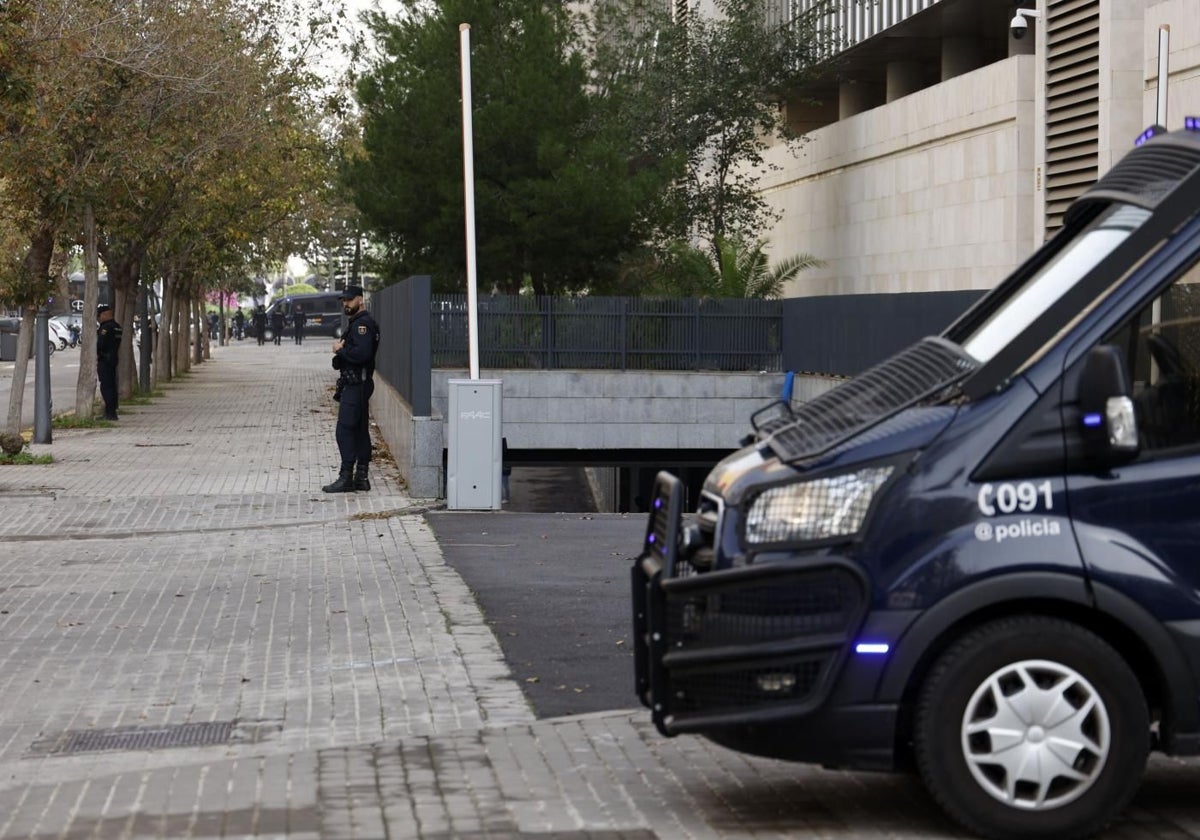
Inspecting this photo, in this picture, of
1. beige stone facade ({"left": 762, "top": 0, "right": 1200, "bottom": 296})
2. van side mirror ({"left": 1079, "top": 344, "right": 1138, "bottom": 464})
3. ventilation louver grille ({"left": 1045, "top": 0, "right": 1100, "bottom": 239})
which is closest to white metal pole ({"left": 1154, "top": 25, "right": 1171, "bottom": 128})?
van side mirror ({"left": 1079, "top": 344, "right": 1138, "bottom": 464})

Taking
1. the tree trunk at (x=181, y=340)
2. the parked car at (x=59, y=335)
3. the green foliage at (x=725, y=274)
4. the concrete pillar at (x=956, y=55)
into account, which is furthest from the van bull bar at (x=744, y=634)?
the parked car at (x=59, y=335)

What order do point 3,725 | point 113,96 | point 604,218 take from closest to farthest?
point 3,725
point 113,96
point 604,218

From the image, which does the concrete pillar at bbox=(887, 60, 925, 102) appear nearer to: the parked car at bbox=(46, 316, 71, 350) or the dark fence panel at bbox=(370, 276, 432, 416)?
the dark fence panel at bbox=(370, 276, 432, 416)

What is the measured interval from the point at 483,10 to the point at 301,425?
33.7 ft

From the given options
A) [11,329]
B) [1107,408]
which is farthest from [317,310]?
[1107,408]

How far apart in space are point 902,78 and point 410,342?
1637cm

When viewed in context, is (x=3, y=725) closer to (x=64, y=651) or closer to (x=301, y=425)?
(x=64, y=651)

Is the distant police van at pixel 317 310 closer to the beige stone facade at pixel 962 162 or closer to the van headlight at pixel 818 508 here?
the beige stone facade at pixel 962 162

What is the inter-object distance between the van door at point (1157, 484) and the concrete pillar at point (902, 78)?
28.3 metres

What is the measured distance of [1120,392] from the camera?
5.27 m

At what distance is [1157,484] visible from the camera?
546 cm

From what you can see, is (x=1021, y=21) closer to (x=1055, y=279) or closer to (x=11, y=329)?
(x=1055, y=279)

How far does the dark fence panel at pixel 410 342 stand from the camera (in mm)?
17688

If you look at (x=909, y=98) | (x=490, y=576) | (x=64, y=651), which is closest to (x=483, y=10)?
(x=909, y=98)
